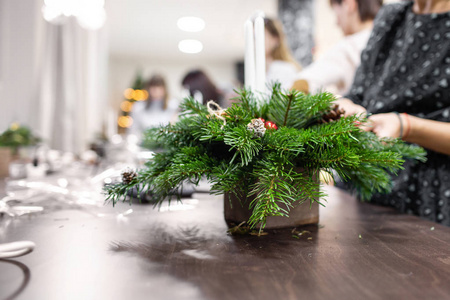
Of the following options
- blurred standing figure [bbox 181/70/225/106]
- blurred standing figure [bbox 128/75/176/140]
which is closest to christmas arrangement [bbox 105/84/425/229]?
blurred standing figure [bbox 181/70/225/106]

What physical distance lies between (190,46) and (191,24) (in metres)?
1.67

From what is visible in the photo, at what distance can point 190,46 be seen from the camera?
24.8 feet

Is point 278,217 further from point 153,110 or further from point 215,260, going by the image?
point 153,110

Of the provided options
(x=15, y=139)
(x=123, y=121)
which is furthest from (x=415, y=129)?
(x=123, y=121)

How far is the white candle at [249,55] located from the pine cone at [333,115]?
0.11 m

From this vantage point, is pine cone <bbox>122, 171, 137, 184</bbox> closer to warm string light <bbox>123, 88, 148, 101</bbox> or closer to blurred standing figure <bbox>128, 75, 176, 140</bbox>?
blurred standing figure <bbox>128, 75, 176, 140</bbox>

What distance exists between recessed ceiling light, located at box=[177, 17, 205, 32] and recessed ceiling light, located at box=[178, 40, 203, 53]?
99 centimetres

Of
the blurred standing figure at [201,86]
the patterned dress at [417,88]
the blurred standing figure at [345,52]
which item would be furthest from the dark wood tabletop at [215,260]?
the blurred standing figure at [201,86]

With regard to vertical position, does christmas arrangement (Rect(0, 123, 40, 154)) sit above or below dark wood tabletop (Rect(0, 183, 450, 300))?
above

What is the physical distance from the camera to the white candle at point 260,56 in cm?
48

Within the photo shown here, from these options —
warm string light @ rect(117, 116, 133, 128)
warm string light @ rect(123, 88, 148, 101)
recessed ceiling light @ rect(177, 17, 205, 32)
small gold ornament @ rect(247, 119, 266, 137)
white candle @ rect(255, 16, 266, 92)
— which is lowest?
small gold ornament @ rect(247, 119, 266, 137)

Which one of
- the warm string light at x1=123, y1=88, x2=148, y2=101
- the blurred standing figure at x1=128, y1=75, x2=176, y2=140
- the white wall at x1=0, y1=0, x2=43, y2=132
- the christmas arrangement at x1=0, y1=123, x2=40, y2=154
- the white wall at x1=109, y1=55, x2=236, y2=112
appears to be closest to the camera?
the christmas arrangement at x1=0, y1=123, x2=40, y2=154

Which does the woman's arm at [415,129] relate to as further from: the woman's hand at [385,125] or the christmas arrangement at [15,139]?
the christmas arrangement at [15,139]

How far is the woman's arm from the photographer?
20.7 inches
